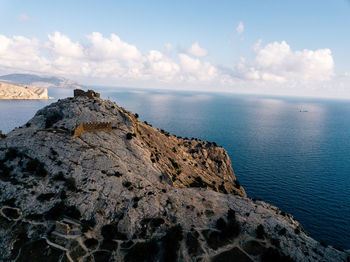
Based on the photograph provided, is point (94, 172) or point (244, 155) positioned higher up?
point (94, 172)

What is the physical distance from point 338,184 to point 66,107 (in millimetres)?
129165

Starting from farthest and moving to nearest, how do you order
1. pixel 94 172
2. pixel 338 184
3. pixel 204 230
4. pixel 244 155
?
pixel 244 155
pixel 338 184
pixel 94 172
pixel 204 230

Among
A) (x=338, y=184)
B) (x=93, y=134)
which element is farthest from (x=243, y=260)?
(x=338, y=184)

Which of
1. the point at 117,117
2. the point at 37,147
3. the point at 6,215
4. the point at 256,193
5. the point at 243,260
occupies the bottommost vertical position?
the point at 256,193

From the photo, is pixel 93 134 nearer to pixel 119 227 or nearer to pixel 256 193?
pixel 119 227

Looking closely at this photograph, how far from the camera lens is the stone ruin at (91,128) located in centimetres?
5510

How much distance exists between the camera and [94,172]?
46938mm

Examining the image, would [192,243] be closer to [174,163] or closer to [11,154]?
[174,163]

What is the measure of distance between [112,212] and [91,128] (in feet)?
94.0

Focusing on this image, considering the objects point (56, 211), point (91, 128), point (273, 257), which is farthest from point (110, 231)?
point (91, 128)

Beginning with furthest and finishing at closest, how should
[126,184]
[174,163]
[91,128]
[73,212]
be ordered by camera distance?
[174,163]
[91,128]
[126,184]
[73,212]

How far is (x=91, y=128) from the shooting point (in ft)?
193

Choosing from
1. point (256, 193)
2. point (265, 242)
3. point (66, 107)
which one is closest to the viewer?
point (265, 242)

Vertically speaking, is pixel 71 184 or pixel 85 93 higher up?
pixel 85 93
